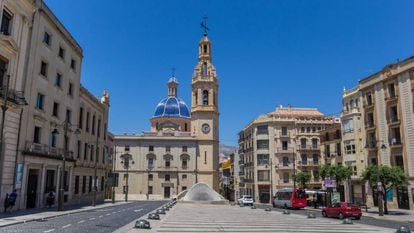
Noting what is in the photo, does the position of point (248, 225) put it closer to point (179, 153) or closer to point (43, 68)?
point (43, 68)

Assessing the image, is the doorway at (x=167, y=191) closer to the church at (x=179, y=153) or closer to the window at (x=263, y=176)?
the church at (x=179, y=153)

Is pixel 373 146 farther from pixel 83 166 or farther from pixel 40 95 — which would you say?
pixel 40 95

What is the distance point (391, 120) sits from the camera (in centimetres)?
4391

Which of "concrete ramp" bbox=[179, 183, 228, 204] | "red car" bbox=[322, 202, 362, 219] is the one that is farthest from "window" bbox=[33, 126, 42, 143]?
"concrete ramp" bbox=[179, 183, 228, 204]

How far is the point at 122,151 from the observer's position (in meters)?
82.4

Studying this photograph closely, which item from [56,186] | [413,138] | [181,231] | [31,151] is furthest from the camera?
[413,138]

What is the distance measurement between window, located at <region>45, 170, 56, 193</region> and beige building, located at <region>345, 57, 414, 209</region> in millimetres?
33679

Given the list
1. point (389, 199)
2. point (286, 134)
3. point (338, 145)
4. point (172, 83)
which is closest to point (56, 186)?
point (389, 199)

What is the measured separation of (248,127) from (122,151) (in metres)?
29.3

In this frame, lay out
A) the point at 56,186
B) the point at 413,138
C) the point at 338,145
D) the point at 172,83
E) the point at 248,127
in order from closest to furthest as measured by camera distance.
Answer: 1. the point at 56,186
2. the point at 413,138
3. the point at 338,145
4. the point at 248,127
5. the point at 172,83

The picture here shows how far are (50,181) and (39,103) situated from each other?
23.5ft

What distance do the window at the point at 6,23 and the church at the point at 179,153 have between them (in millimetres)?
56051

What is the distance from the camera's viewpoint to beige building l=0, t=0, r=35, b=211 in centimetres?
2414

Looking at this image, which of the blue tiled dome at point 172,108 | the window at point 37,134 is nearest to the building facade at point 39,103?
the window at point 37,134
